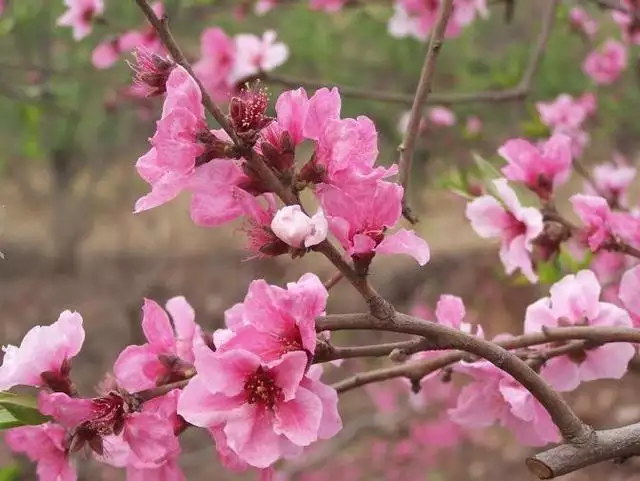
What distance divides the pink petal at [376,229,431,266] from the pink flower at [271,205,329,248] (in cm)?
7

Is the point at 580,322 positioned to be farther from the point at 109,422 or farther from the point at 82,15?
the point at 82,15

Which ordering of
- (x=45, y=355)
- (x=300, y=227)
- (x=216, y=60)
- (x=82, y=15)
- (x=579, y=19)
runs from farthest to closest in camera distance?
(x=579, y=19)
(x=216, y=60)
(x=82, y=15)
(x=45, y=355)
(x=300, y=227)

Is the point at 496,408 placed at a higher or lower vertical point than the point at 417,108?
lower

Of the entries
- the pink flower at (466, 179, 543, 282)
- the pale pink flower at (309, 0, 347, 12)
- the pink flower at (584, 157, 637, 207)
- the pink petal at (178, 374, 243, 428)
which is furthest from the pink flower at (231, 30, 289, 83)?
the pink petal at (178, 374, 243, 428)

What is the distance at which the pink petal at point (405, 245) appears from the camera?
675mm

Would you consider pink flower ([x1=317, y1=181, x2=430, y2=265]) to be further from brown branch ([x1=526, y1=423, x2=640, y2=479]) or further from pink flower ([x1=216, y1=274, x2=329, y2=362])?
brown branch ([x1=526, y1=423, x2=640, y2=479])

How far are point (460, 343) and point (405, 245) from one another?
0.10 meters

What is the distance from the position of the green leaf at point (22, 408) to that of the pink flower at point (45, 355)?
23 mm

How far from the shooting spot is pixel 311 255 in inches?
238

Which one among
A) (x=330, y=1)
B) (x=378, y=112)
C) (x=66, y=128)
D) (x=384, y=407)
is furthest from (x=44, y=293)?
(x=330, y=1)

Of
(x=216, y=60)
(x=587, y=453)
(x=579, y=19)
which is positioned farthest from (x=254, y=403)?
(x=579, y=19)

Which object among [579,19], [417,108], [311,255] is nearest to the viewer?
[417,108]

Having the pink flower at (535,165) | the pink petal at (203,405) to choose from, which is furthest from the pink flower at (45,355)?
the pink flower at (535,165)

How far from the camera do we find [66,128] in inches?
267
